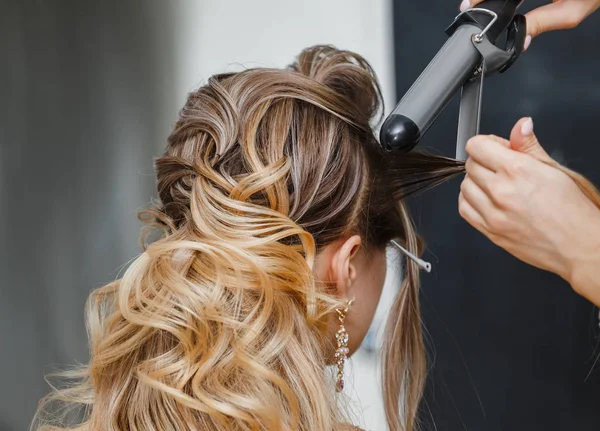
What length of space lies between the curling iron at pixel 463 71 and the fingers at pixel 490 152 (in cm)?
5

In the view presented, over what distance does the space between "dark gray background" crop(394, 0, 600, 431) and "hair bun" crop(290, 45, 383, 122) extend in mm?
207

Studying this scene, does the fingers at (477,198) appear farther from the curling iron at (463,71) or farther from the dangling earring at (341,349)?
the dangling earring at (341,349)

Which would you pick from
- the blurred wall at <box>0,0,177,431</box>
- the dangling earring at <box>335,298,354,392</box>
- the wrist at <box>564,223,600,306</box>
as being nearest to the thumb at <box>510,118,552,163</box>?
the wrist at <box>564,223,600,306</box>

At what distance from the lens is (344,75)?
Result: 0.95 meters

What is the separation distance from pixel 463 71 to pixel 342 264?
0.98 feet

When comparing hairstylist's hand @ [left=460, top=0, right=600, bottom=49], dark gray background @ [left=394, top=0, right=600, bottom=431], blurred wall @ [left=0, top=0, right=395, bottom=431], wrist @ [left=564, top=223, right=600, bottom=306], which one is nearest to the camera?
wrist @ [left=564, top=223, right=600, bottom=306]

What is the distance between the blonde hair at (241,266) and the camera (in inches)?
29.8

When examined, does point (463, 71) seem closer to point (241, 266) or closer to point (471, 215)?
point (471, 215)

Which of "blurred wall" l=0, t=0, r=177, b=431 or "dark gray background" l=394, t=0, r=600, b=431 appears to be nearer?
"dark gray background" l=394, t=0, r=600, b=431

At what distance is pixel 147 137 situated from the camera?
1388 mm

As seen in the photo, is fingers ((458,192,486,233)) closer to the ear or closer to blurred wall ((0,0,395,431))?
the ear

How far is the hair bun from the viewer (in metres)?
0.94

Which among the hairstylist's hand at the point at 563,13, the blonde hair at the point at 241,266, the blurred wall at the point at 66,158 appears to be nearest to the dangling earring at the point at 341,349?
the blonde hair at the point at 241,266

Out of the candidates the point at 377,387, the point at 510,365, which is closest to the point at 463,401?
the point at 510,365
